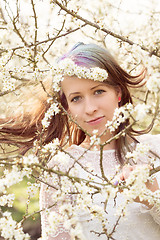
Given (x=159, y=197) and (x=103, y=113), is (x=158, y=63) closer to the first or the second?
(x=159, y=197)

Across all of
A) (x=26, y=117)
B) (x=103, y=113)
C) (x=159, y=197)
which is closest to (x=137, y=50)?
(x=159, y=197)

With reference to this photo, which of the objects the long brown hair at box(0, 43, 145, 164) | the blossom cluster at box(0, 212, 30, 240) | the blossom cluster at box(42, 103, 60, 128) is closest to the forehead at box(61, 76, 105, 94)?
the long brown hair at box(0, 43, 145, 164)

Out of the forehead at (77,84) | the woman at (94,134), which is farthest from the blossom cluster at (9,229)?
the forehead at (77,84)

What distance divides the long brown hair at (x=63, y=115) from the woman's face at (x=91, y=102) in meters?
0.11

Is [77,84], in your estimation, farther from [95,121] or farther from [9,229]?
[9,229]

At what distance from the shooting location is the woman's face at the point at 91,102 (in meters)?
2.16

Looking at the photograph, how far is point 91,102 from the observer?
84.6 inches

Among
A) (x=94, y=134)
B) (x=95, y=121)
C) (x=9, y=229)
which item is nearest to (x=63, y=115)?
(x=95, y=121)

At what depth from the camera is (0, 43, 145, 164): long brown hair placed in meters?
2.32

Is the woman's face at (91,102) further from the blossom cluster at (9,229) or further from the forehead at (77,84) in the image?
the blossom cluster at (9,229)

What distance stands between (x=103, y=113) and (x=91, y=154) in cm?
43

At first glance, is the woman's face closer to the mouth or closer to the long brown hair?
the mouth

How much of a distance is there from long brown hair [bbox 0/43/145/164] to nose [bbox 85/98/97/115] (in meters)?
0.21

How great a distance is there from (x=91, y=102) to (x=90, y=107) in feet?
0.15
